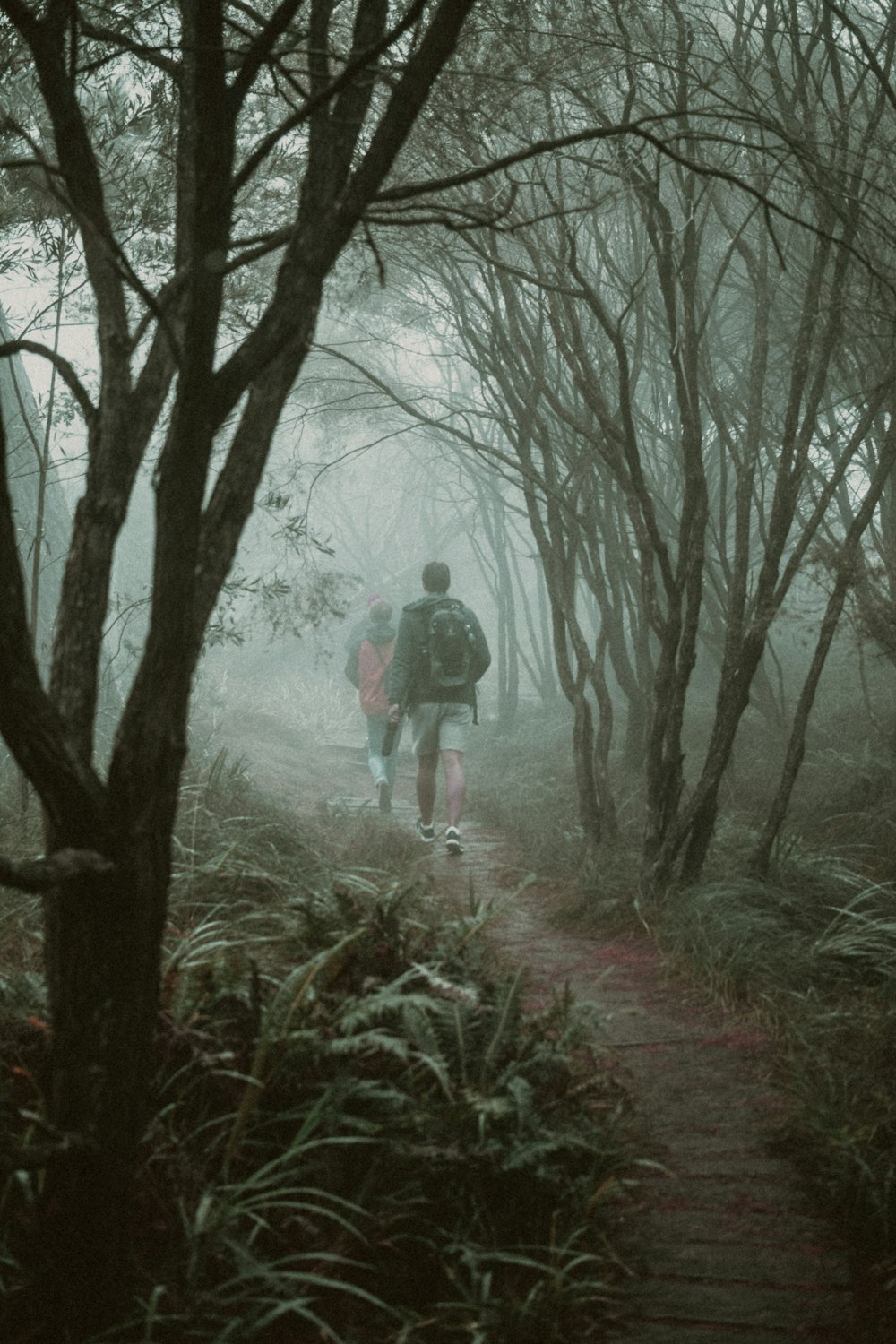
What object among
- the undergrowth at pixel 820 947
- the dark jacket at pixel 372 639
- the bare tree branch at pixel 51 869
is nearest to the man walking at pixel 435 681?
the undergrowth at pixel 820 947

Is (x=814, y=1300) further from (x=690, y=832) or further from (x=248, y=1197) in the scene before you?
(x=690, y=832)

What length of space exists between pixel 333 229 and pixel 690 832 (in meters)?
4.03

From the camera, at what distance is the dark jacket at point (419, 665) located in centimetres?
805

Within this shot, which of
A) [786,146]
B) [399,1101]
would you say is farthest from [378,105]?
[399,1101]

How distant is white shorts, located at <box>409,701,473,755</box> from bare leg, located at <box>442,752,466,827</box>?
0.25 feet

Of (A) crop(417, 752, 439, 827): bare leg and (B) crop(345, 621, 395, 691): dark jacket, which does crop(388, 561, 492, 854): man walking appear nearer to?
(A) crop(417, 752, 439, 827): bare leg

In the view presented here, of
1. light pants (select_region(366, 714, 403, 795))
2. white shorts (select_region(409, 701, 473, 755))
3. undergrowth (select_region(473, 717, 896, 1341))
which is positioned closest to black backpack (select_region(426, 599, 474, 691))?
white shorts (select_region(409, 701, 473, 755))

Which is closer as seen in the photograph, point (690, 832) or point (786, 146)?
point (786, 146)

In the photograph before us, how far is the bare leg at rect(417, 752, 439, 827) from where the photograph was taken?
813 cm

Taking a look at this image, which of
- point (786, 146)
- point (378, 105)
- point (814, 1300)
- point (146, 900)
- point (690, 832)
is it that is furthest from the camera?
point (378, 105)

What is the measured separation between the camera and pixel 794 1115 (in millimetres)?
3074

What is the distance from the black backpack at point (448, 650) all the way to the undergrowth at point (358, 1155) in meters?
4.47

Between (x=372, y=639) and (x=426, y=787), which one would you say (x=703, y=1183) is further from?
(x=372, y=639)

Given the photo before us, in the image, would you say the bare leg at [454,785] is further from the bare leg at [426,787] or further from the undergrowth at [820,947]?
the undergrowth at [820,947]
